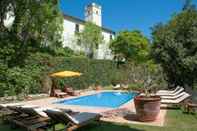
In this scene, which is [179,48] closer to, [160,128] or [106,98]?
[106,98]

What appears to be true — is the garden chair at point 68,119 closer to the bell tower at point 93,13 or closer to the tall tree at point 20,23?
the tall tree at point 20,23

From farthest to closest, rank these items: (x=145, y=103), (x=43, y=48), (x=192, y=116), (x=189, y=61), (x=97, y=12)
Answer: (x=97, y=12) < (x=43, y=48) < (x=189, y=61) < (x=192, y=116) < (x=145, y=103)

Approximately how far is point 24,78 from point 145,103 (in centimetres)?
1155

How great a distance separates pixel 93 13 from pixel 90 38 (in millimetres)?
11442

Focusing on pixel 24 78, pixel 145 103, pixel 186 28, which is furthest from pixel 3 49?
pixel 186 28

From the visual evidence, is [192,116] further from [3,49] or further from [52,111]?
[3,49]

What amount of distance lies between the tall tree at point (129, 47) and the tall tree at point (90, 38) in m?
3.91

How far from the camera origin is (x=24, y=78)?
1927cm

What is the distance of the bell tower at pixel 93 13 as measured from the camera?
50.7m

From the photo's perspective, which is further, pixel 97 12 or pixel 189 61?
pixel 97 12

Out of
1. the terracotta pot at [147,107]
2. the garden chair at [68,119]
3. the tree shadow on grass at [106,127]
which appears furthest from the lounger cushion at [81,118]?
the terracotta pot at [147,107]

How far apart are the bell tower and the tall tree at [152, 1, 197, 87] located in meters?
30.7

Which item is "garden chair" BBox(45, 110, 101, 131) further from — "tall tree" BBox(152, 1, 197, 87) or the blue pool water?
"tall tree" BBox(152, 1, 197, 87)

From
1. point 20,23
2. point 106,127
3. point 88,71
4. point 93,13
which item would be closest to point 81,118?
point 106,127
